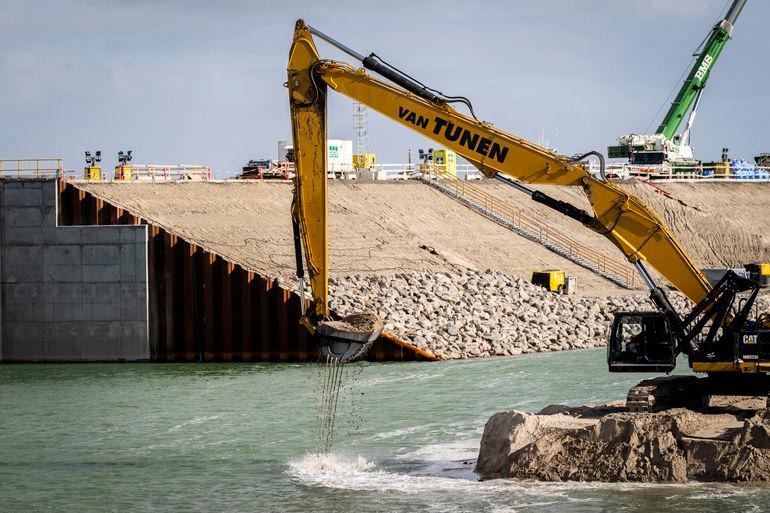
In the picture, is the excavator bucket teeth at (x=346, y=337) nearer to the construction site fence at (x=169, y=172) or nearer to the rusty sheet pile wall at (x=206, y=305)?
the rusty sheet pile wall at (x=206, y=305)

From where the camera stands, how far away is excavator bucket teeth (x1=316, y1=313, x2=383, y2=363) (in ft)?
72.7

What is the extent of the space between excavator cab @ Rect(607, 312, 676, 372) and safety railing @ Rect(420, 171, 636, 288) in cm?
3284

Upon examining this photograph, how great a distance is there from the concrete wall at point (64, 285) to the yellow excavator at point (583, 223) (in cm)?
2176

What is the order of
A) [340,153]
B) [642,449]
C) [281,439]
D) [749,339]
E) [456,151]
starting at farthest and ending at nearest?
1. [340,153]
2. [281,439]
3. [456,151]
4. [749,339]
5. [642,449]

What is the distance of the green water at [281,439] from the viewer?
2200 cm

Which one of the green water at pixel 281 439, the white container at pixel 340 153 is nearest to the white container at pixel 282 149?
the white container at pixel 340 153

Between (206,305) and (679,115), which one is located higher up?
(679,115)

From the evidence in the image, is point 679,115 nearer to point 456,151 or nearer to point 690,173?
point 690,173

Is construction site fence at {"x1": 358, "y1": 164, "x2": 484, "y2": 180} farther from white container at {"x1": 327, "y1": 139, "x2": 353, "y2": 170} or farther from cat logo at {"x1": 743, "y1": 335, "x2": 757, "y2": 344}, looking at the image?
cat logo at {"x1": 743, "y1": 335, "x2": 757, "y2": 344}

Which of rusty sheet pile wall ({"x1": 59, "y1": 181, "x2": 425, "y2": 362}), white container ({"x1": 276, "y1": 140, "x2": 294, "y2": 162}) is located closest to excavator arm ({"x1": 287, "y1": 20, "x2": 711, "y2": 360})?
rusty sheet pile wall ({"x1": 59, "y1": 181, "x2": 425, "y2": 362})

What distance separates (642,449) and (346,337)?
5.28 m

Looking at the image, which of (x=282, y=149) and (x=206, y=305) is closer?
(x=206, y=305)

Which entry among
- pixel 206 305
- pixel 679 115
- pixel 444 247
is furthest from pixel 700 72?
pixel 206 305

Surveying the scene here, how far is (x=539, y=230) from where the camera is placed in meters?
61.4
